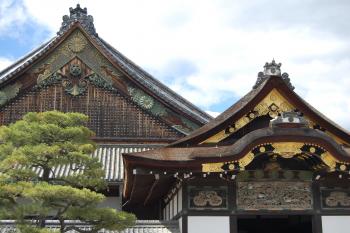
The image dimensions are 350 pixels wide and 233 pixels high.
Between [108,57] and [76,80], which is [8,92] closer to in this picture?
[76,80]

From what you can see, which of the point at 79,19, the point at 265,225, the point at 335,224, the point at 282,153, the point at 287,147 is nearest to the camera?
the point at 287,147

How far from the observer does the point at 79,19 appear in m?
19.0

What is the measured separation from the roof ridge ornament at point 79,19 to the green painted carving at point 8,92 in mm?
2749

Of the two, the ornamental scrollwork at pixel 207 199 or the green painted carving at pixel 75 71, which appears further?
the green painted carving at pixel 75 71

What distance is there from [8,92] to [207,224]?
9.59 m

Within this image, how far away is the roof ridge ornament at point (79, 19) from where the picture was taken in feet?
62.9

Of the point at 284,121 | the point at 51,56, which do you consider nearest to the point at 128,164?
the point at 284,121

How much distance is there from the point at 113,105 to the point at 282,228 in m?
6.55

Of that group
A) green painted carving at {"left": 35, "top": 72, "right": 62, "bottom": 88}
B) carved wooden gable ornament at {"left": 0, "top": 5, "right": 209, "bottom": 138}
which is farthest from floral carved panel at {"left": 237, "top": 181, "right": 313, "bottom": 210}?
green painted carving at {"left": 35, "top": 72, "right": 62, "bottom": 88}

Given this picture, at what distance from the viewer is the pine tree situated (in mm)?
8750

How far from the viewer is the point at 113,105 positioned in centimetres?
1742

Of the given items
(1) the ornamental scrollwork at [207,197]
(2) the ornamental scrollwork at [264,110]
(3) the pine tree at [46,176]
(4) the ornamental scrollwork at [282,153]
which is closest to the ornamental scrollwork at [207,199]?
(1) the ornamental scrollwork at [207,197]

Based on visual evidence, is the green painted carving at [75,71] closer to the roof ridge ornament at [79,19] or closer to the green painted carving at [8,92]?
the green painted carving at [8,92]

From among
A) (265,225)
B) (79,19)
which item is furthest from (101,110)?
(265,225)
